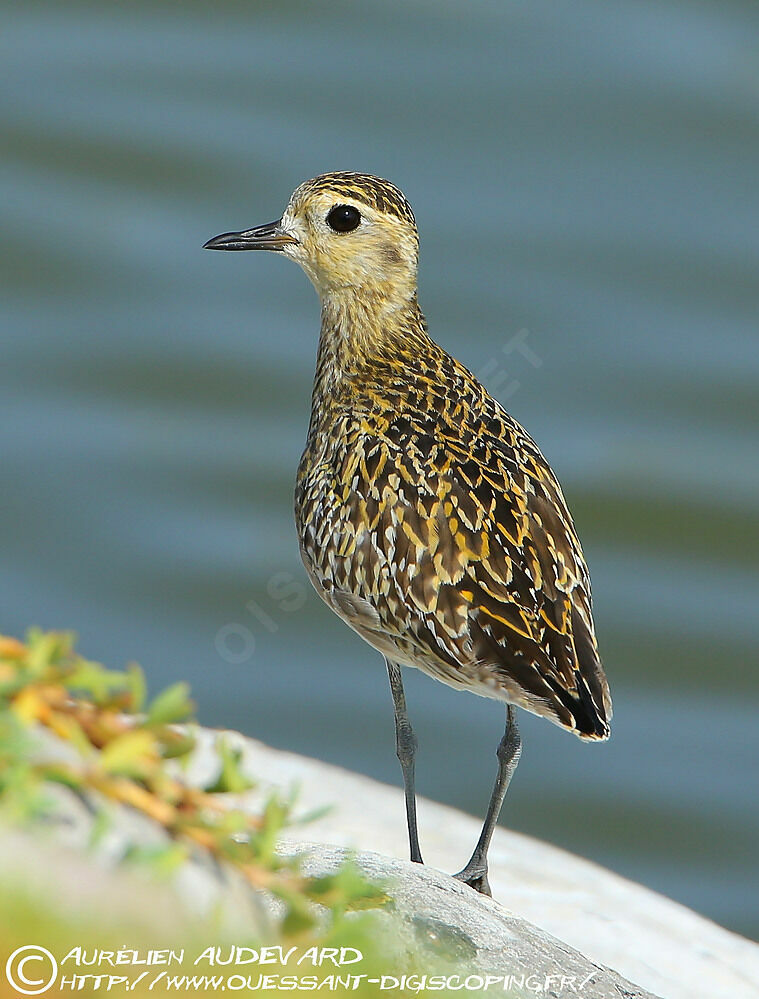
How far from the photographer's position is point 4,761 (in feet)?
4.72

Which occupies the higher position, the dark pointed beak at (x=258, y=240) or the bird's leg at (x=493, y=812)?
the dark pointed beak at (x=258, y=240)

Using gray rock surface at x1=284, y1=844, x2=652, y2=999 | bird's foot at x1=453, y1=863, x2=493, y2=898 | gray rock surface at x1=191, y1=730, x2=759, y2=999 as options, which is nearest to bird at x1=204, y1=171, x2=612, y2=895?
bird's foot at x1=453, y1=863, x2=493, y2=898

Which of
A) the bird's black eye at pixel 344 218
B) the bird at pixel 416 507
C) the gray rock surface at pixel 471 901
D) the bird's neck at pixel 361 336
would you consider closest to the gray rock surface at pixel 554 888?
the gray rock surface at pixel 471 901

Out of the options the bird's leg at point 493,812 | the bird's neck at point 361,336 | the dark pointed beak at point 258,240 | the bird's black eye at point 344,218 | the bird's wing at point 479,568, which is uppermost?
the bird's black eye at point 344,218

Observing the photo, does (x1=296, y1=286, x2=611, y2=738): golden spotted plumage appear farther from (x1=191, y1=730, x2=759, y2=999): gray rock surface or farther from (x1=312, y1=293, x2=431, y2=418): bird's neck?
(x1=191, y1=730, x2=759, y2=999): gray rock surface

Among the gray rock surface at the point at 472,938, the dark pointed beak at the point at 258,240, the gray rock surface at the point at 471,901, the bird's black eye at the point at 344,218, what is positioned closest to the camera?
the gray rock surface at the point at 471,901

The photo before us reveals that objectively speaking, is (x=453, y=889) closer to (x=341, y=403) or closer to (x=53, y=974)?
(x=53, y=974)

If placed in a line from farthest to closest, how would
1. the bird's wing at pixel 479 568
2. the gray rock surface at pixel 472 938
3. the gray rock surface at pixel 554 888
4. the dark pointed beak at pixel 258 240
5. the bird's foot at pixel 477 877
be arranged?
the dark pointed beak at pixel 258 240
the gray rock surface at pixel 554 888
the bird's foot at pixel 477 877
the bird's wing at pixel 479 568
the gray rock surface at pixel 472 938

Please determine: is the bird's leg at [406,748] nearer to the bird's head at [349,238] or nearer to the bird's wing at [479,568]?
the bird's wing at [479,568]

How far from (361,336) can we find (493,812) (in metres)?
1.96

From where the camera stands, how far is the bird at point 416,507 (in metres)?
4.78

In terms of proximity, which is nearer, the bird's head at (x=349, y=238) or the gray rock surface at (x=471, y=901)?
the gray rock surface at (x=471, y=901)

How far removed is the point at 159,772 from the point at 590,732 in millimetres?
3294

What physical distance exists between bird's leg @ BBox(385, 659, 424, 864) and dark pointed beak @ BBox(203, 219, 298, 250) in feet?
5.72
